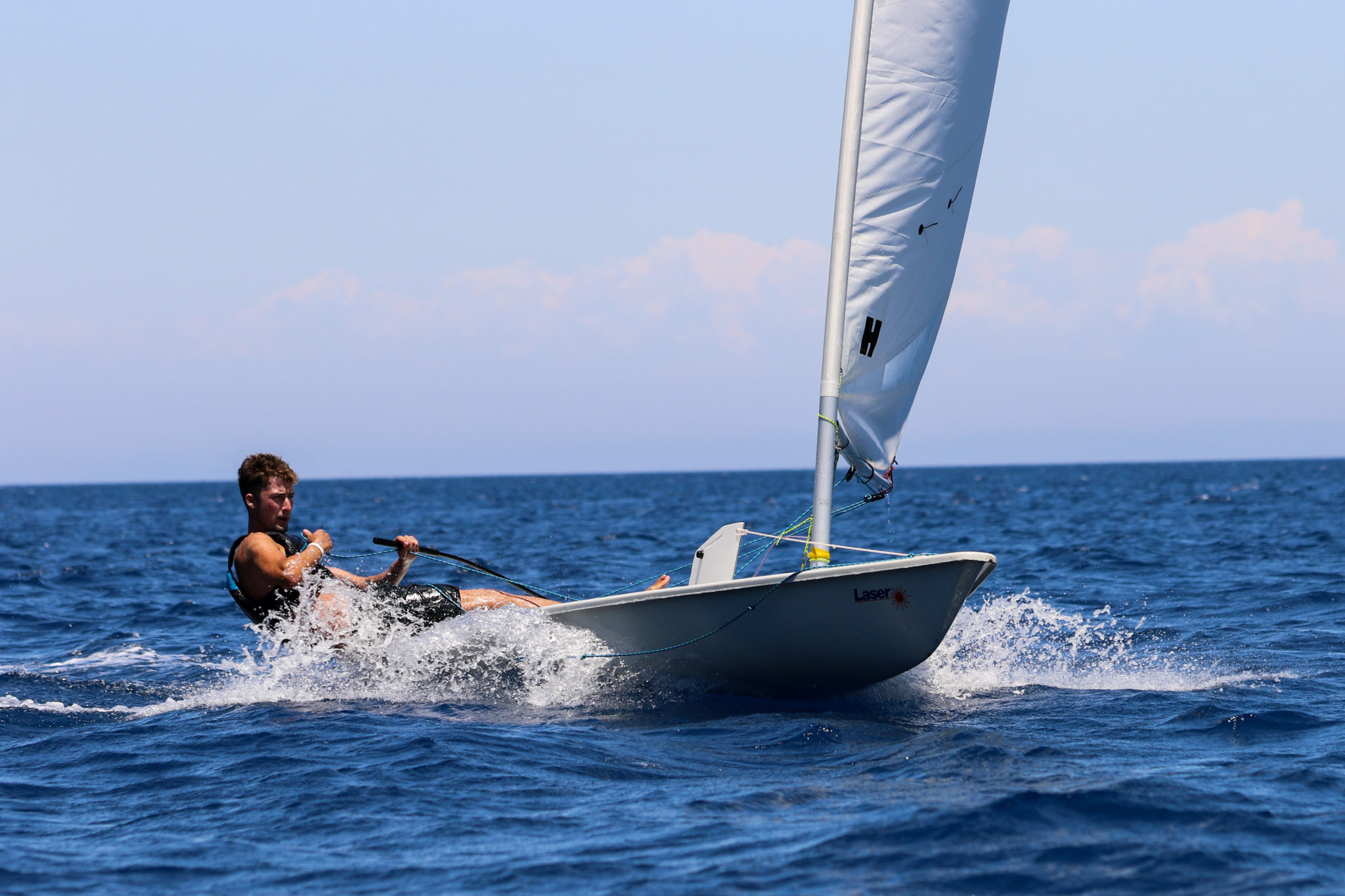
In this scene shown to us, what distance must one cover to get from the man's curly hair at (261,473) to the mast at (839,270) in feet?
10.1

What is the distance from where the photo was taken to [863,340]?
7.17 m

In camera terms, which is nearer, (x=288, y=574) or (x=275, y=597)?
(x=288, y=574)

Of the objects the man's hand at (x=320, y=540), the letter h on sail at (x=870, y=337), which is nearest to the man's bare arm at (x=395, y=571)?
the man's hand at (x=320, y=540)

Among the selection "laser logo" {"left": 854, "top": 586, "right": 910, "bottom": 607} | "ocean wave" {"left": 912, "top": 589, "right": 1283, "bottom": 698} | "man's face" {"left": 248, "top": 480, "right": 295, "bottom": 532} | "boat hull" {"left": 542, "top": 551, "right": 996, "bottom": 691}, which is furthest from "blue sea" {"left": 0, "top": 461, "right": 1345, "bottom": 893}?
"man's face" {"left": 248, "top": 480, "right": 295, "bottom": 532}

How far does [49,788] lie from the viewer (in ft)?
18.2

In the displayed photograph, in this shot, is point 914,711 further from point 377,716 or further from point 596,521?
point 596,521

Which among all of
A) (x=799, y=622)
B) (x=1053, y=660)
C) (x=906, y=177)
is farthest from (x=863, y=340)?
(x=1053, y=660)

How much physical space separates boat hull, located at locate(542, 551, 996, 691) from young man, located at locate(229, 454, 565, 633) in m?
0.82

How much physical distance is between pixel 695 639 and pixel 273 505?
262cm

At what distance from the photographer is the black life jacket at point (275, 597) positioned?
716 centimetres

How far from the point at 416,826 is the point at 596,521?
26.8 meters

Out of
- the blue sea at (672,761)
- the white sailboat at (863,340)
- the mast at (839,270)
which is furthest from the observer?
the mast at (839,270)

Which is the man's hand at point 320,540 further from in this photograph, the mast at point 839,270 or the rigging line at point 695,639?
the mast at point 839,270

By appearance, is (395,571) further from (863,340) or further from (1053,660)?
(1053,660)
